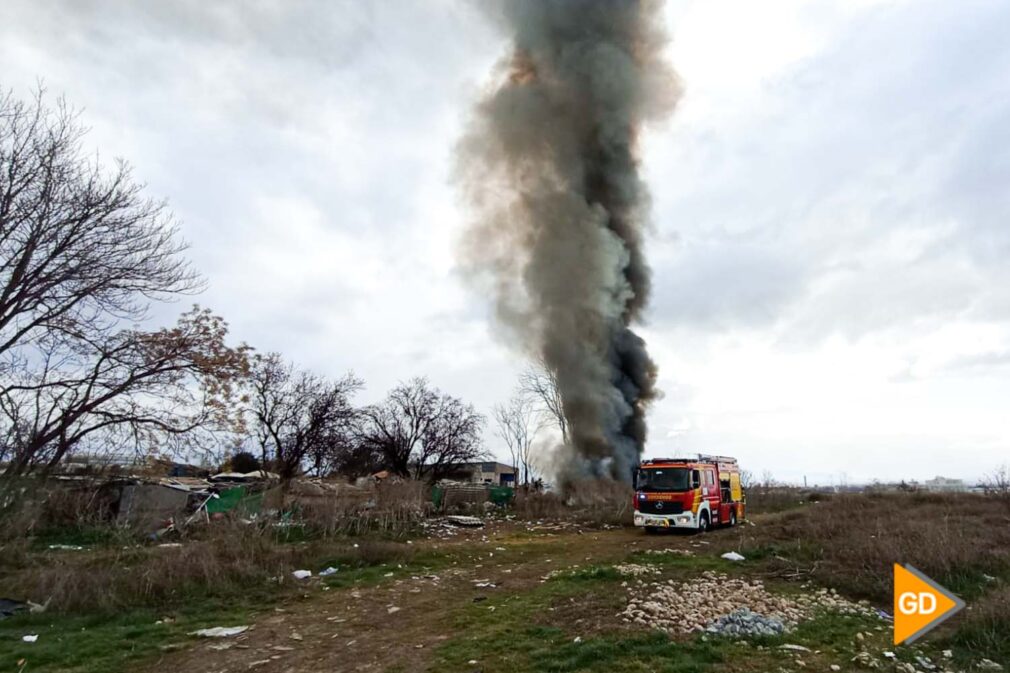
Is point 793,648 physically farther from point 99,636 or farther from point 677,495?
point 677,495

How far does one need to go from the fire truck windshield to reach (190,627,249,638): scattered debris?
12.2 m

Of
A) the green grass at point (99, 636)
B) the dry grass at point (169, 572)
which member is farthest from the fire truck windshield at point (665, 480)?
the green grass at point (99, 636)

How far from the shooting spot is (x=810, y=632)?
20.0 feet

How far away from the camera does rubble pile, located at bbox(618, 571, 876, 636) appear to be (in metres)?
6.28

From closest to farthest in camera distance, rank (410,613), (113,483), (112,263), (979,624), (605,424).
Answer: (979,624)
(410,613)
(112,263)
(113,483)
(605,424)

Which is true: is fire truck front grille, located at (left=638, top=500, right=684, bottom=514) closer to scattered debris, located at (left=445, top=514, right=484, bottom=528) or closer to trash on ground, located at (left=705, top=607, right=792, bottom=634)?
scattered debris, located at (left=445, top=514, right=484, bottom=528)

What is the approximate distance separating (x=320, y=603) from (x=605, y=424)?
77.1 feet

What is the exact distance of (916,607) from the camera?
6.00 meters

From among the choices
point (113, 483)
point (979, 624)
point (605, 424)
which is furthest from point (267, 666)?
point (605, 424)

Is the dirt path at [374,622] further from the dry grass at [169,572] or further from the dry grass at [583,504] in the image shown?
the dry grass at [583,504]

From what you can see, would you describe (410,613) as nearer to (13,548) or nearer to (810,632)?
(810,632)

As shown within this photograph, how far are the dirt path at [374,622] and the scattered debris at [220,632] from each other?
147 millimetres

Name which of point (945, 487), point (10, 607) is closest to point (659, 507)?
point (10, 607)

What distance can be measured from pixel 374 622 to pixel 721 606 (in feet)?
14.6
